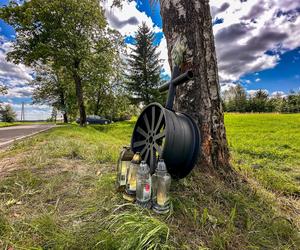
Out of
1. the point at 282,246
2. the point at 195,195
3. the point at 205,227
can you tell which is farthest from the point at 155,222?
the point at 282,246

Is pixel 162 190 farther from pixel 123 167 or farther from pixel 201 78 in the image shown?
pixel 201 78

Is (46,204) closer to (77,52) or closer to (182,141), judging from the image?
(182,141)

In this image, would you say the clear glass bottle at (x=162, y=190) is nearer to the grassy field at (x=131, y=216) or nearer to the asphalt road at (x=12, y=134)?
the grassy field at (x=131, y=216)

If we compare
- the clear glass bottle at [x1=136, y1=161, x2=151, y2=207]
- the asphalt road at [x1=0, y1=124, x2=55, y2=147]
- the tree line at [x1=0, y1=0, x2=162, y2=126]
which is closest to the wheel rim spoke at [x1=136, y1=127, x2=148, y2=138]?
the clear glass bottle at [x1=136, y1=161, x2=151, y2=207]

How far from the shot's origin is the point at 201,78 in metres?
2.44

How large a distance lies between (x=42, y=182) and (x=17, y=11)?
14281 mm

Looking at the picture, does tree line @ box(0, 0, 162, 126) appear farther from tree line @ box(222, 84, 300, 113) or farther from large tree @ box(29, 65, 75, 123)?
tree line @ box(222, 84, 300, 113)

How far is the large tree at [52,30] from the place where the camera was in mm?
11812

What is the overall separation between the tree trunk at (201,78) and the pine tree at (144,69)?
20.4 metres

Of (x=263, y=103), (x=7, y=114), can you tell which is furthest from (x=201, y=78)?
(x=263, y=103)

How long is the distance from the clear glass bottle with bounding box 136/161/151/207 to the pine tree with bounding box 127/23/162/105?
70.5ft

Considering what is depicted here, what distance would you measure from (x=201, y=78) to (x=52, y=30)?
13.0 metres

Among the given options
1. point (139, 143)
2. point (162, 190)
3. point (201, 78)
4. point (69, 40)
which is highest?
point (69, 40)

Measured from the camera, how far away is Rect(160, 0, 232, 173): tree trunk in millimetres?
2416
